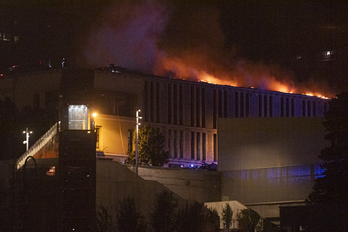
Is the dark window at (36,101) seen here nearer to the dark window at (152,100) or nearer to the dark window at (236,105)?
the dark window at (152,100)

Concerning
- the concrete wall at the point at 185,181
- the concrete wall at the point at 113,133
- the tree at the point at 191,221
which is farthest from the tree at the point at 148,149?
the tree at the point at 191,221

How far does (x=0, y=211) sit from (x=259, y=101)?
4332 centimetres

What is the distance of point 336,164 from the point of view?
3544cm

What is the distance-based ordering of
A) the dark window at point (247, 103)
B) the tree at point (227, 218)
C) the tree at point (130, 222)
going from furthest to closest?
the dark window at point (247, 103) < the tree at point (227, 218) < the tree at point (130, 222)

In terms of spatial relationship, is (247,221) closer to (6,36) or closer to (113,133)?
(113,133)

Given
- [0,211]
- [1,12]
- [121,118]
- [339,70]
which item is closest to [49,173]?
[0,211]

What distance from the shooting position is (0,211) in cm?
4131

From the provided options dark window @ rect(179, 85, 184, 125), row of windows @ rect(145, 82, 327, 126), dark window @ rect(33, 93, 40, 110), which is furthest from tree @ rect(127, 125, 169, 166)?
dark window @ rect(179, 85, 184, 125)

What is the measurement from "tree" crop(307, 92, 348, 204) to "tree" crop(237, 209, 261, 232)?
10.7 ft

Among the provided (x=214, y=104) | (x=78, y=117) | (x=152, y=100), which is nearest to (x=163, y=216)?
(x=78, y=117)

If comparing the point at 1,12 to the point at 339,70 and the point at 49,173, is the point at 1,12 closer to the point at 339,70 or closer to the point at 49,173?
the point at 339,70

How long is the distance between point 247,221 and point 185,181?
12.2 metres

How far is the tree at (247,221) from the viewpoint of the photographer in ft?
115

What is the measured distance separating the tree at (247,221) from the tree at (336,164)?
10.7ft
